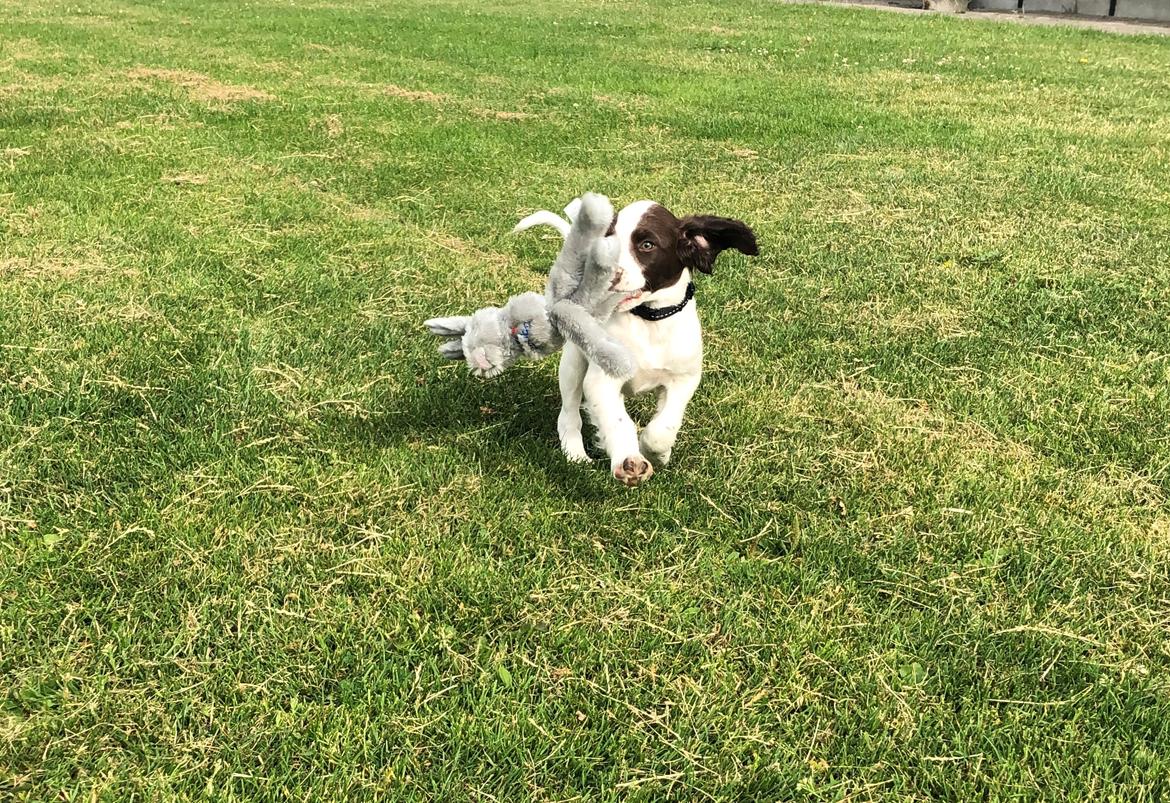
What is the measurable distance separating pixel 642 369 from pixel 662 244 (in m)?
0.47

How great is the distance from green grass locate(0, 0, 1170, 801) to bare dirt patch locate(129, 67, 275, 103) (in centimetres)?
251

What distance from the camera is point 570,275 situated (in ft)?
10.6

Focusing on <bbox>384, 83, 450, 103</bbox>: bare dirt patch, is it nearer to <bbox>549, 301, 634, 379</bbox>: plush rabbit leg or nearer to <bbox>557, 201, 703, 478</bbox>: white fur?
<bbox>557, 201, 703, 478</bbox>: white fur

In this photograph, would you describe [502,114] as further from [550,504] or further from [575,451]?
[550,504]

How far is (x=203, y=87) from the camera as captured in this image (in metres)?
10.8

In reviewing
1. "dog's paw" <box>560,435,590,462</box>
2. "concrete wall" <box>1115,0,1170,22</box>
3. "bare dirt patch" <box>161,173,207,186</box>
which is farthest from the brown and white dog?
"concrete wall" <box>1115,0,1170,22</box>

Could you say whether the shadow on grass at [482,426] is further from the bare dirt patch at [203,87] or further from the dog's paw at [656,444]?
the bare dirt patch at [203,87]

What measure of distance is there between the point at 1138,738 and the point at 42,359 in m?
4.57

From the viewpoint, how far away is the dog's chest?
3.32 meters

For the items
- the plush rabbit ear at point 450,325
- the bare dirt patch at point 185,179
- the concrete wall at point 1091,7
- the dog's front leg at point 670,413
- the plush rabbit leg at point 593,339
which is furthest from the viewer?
the concrete wall at point 1091,7

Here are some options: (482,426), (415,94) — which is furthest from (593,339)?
(415,94)

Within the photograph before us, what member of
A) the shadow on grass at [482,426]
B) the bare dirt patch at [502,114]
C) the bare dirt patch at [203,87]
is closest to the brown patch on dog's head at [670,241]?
the shadow on grass at [482,426]

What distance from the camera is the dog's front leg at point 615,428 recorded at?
3.25m

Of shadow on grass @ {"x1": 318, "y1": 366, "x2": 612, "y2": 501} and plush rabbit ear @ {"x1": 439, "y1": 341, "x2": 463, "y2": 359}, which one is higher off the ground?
plush rabbit ear @ {"x1": 439, "y1": 341, "x2": 463, "y2": 359}
